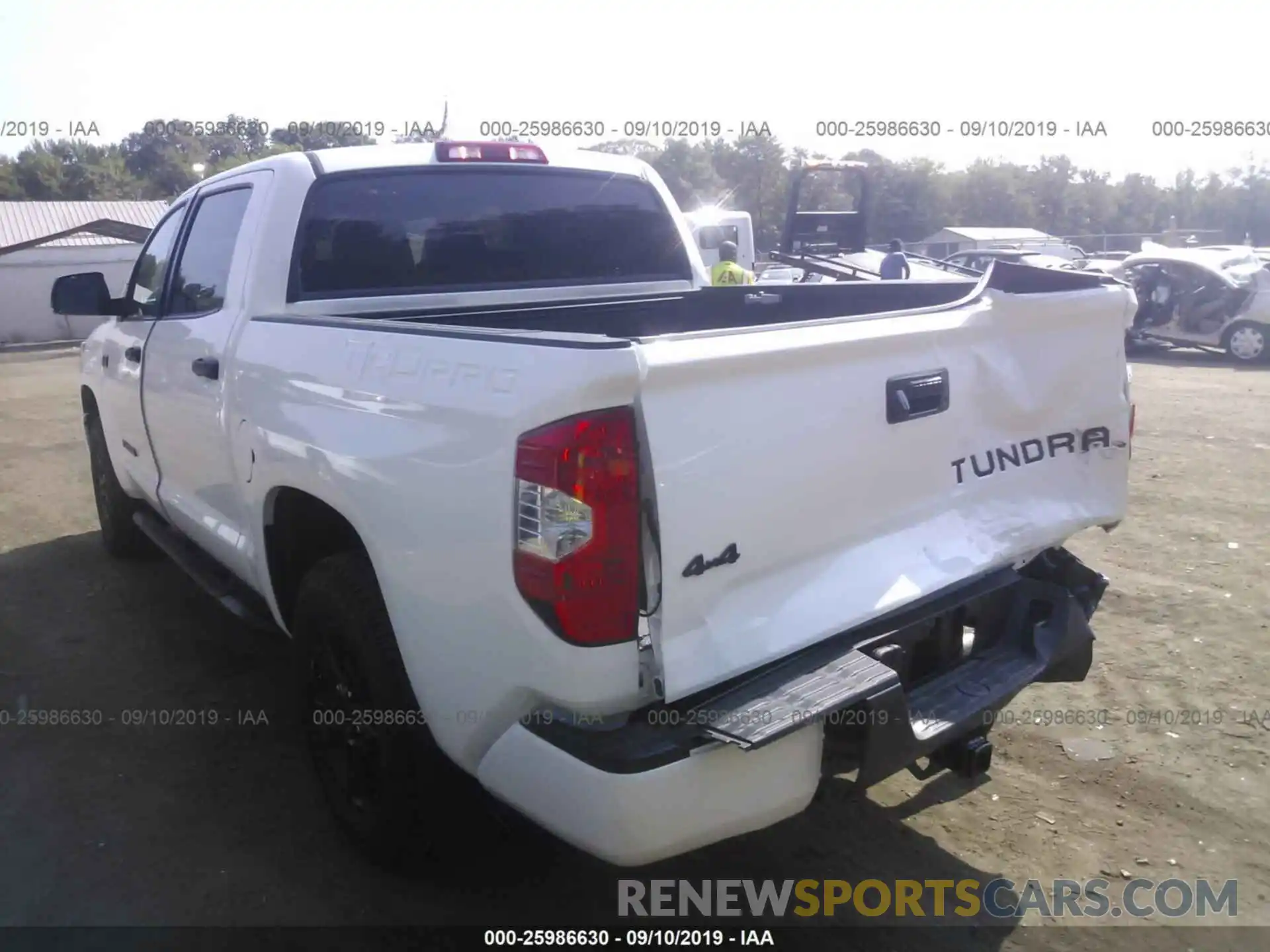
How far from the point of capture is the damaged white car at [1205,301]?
49.3 feet

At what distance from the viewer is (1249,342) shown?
1503cm

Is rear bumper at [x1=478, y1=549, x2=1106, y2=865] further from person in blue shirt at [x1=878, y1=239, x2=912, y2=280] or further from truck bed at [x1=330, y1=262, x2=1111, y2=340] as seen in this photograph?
person in blue shirt at [x1=878, y1=239, x2=912, y2=280]

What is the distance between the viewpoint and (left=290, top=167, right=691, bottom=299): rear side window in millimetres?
3730

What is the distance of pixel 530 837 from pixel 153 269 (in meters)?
3.46

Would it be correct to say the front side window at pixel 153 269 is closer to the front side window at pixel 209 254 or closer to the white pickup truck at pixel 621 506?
the front side window at pixel 209 254

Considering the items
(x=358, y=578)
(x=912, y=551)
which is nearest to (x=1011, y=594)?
(x=912, y=551)

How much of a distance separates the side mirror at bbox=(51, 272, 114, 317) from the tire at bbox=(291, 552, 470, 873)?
242cm

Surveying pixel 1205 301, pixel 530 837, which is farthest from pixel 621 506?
pixel 1205 301

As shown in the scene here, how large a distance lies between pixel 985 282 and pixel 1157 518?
4.30 m

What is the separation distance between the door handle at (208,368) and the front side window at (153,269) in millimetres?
1076

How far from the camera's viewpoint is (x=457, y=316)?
12.2ft

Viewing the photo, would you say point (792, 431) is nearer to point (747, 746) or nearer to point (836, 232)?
point (747, 746)

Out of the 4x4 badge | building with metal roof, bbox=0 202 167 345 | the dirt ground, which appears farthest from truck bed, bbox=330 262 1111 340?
building with metal roof, bbox=0 202 167 345

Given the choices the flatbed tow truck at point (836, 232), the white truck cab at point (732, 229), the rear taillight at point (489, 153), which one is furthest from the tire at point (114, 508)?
the white truck cab at point (732, 229)
